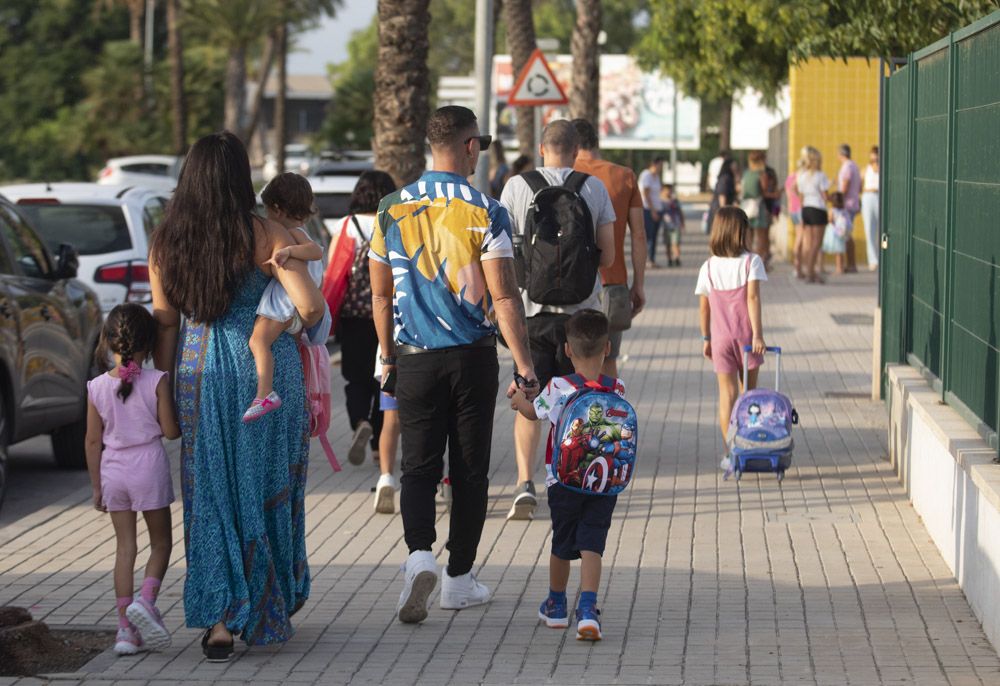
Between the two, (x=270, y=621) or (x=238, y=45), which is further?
(x=238, y=45)

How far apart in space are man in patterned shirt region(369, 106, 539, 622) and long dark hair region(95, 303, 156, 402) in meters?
1.03

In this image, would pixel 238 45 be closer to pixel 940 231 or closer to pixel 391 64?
pixel 391 64

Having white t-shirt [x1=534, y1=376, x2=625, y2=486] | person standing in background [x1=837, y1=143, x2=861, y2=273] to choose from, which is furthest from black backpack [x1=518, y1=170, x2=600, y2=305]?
person standing in background [x1=837, y1=143, x2=861, y2=273]

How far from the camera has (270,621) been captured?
241 inches

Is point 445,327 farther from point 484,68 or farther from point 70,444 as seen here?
point 484,68

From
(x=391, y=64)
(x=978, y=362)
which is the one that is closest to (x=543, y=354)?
(x=978, y=362)

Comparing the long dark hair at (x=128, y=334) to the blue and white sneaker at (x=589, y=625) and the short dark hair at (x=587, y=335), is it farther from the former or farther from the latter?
the blue and white sneaker at (x=589, y=625)

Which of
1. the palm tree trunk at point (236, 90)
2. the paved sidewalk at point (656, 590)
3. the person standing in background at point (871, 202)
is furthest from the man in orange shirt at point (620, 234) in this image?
the palm tree trunk at point (236, 90)

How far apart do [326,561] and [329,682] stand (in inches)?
76.9

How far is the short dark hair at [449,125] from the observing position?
6.68 metres

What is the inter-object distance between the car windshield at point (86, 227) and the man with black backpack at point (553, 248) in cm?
629

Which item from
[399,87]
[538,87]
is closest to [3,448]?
[399,87]

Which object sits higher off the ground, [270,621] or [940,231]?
Answer: [940,231]

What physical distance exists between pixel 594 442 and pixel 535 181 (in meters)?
2.65
